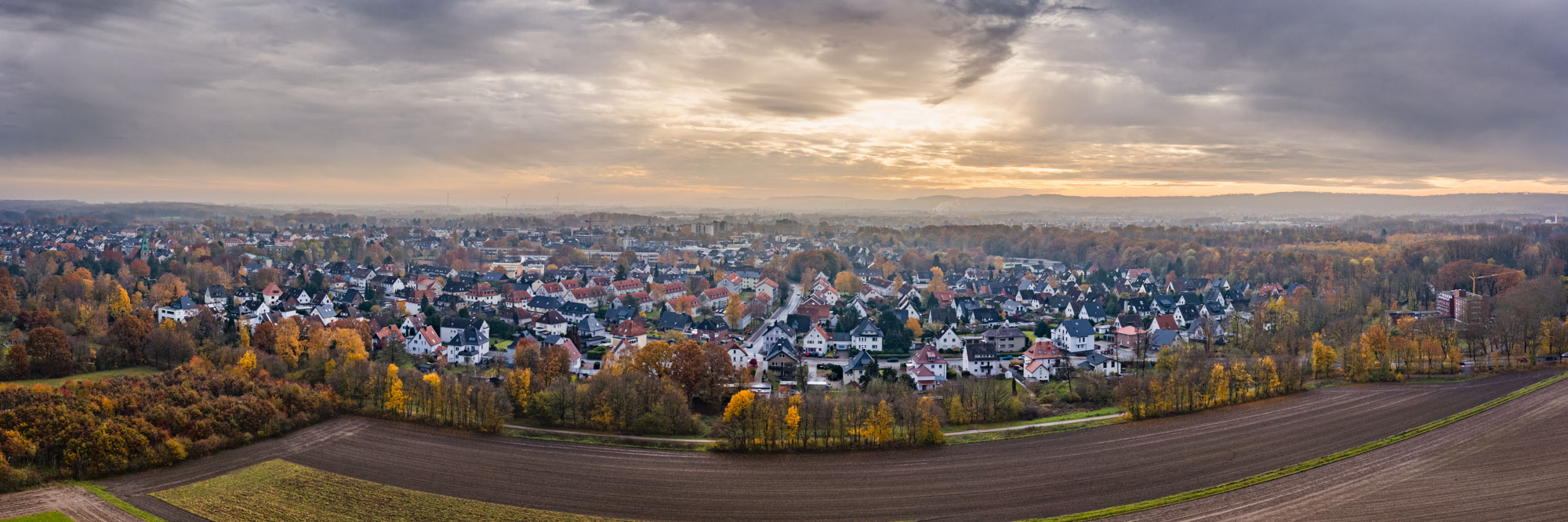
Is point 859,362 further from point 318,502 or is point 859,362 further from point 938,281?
point 938,281

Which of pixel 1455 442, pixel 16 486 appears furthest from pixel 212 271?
pixel 1455 442

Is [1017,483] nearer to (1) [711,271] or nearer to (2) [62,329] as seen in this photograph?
(2) [62,329]

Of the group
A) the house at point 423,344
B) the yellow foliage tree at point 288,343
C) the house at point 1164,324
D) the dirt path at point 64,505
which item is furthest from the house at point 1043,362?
the yellow foliage tree at point 288,343

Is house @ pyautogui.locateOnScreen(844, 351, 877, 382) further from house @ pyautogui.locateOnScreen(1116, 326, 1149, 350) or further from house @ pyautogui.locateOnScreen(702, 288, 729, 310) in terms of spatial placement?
house @ pyautogui.locateOnScreen(702, 288, 729, 310)

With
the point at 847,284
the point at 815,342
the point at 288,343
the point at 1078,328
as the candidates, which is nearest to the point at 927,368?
the point at 815,342

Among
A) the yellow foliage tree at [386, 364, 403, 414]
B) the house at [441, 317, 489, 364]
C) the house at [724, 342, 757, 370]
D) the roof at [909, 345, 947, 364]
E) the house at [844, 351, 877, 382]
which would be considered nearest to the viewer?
the yellow foliage tree at [386, 364, 403, 414]

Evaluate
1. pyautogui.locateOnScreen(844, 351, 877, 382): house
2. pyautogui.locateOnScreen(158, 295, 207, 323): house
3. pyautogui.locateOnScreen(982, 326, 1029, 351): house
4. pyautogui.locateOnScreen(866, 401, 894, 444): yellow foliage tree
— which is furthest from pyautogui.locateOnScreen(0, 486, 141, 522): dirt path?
pyautogui.locateOnScreen(982, 326, 1029, 351): house
